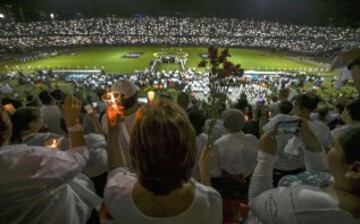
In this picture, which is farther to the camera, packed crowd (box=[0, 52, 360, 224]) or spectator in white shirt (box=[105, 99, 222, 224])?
spectator in white shirt (box=[105, 99, 222, 224])

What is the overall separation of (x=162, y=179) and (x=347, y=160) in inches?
36.5

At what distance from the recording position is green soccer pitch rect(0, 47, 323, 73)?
3925 cm

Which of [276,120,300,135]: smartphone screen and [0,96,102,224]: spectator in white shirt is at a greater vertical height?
[276,120,300,135]: smartphone screen

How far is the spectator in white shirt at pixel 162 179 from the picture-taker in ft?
6.52

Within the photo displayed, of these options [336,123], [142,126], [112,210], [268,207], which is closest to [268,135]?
[268,207]

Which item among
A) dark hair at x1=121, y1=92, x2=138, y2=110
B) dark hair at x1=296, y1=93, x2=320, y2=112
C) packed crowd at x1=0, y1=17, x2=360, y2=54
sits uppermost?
dark hair at x1=296, y1=93, x2=320, y2=112

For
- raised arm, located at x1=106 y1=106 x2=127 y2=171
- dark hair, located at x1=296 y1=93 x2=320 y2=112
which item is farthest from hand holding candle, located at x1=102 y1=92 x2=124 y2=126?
dark hair, located at x1=296 y1=93 x2=320 y2=112

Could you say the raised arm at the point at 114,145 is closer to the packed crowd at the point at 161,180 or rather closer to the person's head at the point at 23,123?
the packed crowd at the point at 161,180

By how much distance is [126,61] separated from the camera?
4284cm

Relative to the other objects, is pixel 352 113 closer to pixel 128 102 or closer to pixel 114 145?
pixel 128 102

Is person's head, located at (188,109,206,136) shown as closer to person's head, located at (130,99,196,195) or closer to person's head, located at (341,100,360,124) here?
person's head, located at (341,100,360,124)

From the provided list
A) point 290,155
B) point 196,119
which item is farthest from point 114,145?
point 290,155

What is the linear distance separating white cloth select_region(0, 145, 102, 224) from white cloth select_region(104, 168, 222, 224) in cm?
31

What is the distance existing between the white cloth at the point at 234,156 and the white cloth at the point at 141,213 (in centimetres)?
209
